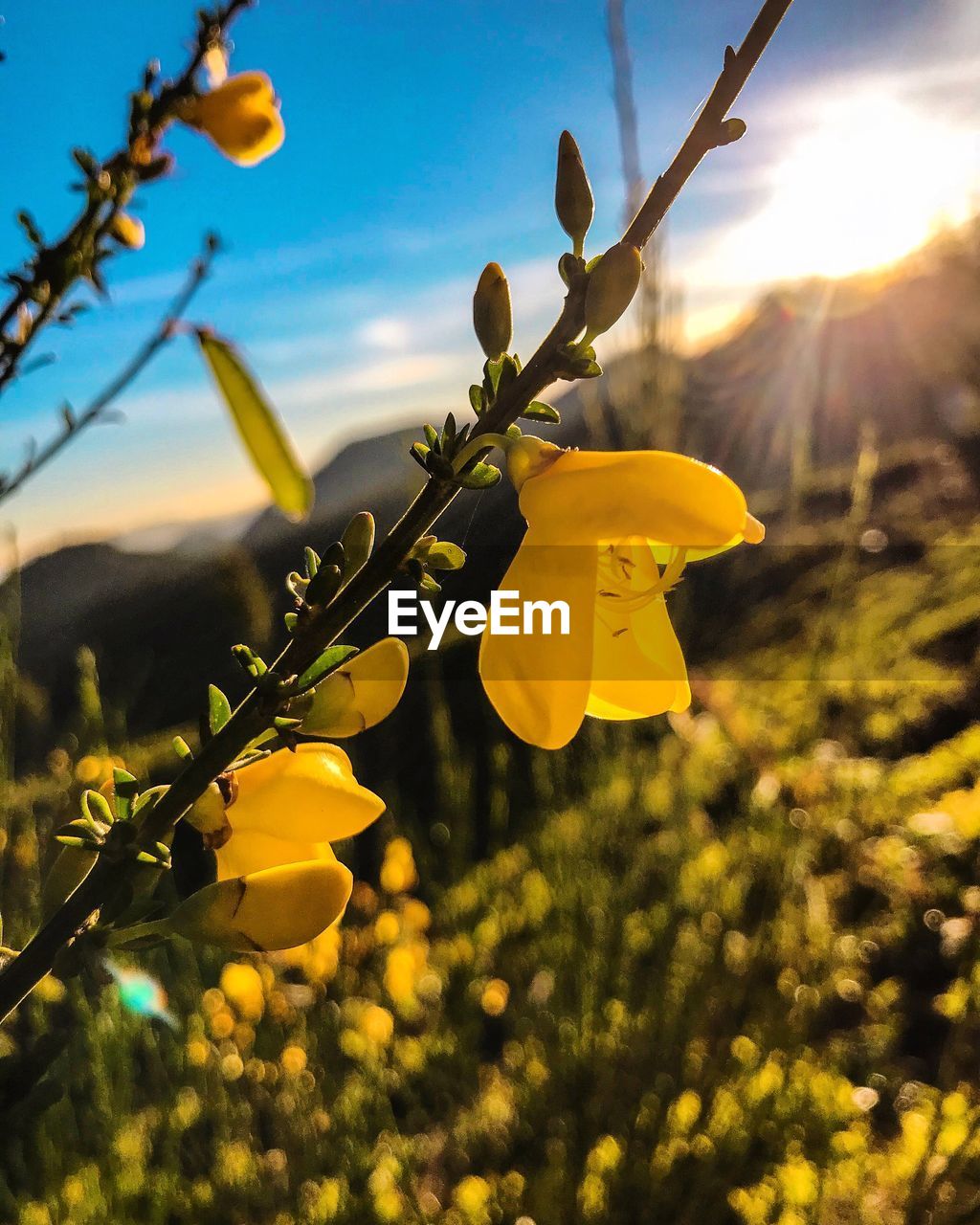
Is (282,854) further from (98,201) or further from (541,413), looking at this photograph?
(98,201)

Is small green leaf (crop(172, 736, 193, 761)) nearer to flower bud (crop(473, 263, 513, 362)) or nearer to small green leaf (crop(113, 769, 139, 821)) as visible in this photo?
small green leaf (crop(113, 769, 139, 821))

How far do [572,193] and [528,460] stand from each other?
106 millimetres

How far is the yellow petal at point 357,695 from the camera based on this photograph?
34 cm

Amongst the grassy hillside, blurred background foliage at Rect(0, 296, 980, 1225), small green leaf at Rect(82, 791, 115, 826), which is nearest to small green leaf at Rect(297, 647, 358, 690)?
small green leaf at Rect(82, 791, 115, 826)

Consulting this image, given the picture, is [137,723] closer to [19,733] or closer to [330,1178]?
[19,733]

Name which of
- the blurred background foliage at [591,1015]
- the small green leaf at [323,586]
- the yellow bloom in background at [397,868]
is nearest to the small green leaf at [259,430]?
the small green leaf at [323,586]

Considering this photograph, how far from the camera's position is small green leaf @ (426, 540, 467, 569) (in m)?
0.32

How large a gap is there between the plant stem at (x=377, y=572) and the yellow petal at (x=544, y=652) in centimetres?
Result: 7

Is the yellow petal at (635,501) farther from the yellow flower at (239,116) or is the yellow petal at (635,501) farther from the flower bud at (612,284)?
the yellow flower at (239,116)

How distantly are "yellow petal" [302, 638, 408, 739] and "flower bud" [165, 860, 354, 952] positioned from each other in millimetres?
54

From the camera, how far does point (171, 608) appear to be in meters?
4.01

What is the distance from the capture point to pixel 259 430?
0.80ft

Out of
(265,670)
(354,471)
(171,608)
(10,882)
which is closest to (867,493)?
(265,670)

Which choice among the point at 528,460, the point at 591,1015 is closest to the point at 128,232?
the point at 528,460
